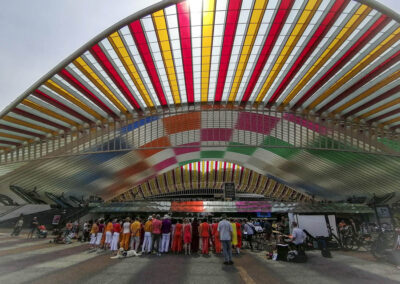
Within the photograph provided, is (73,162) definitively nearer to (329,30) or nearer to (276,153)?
(276,153)

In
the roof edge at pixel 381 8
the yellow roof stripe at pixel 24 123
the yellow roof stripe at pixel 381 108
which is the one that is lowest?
the roof edge at pixel 381 8

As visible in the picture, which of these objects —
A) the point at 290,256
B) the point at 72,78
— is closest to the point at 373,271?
the point at 290,256

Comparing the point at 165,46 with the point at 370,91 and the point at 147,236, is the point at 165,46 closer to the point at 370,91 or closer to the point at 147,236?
the point at 147,236

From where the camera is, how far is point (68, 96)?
2120 cm

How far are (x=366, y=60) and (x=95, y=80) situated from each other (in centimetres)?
1516

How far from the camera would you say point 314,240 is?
13.8m

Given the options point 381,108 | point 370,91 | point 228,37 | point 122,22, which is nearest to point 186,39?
point 228,37

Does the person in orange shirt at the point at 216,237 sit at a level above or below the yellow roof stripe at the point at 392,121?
below

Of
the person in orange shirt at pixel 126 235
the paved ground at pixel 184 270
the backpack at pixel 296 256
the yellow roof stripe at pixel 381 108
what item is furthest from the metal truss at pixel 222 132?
the paved ground at pixel 184 270

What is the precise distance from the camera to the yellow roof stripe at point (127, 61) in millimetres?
15250

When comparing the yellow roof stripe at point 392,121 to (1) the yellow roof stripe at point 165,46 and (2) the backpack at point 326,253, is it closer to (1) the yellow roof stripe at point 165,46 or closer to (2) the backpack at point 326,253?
(1) the yellow roof stripe at point 165,46

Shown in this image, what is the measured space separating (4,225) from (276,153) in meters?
28.5

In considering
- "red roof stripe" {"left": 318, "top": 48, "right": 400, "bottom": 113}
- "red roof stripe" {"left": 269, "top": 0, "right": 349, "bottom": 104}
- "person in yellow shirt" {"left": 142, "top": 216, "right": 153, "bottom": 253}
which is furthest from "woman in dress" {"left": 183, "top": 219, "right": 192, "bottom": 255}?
"red roof stripe" {"left": 318, "top": 48, "right": 400, "bottom": 113}

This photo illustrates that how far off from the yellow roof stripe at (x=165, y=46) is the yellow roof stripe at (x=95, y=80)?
4120 mm
